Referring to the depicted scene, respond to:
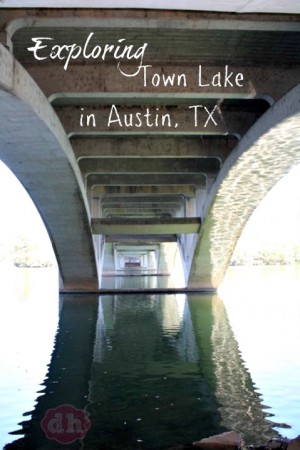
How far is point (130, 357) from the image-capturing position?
11922mm

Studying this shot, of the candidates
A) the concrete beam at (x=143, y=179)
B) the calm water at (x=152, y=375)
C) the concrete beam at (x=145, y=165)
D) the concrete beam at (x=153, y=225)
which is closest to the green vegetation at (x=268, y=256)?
the concrete beam at (x=153, y=225)

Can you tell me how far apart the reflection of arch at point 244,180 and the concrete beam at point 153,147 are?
3.41 feet

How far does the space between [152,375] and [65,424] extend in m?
2.68

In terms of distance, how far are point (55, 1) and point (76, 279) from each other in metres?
24.6

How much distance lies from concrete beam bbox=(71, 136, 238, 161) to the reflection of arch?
41.0 inches

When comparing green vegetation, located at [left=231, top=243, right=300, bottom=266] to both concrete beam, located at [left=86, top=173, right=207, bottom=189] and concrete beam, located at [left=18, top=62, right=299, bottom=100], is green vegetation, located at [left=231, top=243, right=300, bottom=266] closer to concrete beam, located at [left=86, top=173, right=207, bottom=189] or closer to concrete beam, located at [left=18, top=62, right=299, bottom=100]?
concrete beam, located at [left=86, top=173, right=207, bottom=189]

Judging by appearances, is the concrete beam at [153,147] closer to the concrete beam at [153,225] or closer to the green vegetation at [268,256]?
the concrete beam at [153,225]

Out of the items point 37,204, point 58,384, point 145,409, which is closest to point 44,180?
point 37,204

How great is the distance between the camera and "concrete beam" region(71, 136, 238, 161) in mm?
19516

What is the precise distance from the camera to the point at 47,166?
18016 mm

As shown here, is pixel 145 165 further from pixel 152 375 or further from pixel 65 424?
pixel 65 424

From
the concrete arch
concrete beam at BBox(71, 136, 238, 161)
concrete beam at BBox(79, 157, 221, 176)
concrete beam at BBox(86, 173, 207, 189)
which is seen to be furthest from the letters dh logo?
concrete beam at BBox(86, 173, 207, 189)

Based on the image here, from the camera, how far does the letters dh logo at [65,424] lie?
6.68 meters

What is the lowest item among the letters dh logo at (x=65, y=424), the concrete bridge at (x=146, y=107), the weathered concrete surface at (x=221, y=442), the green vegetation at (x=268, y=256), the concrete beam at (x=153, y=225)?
the letters dh logo at (x=65, y=424)
